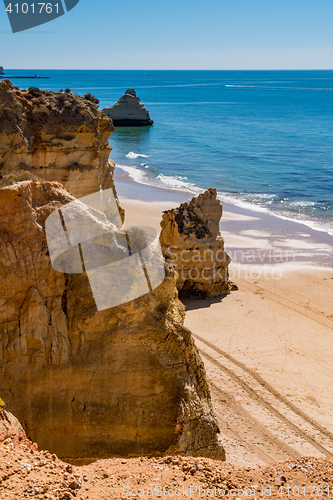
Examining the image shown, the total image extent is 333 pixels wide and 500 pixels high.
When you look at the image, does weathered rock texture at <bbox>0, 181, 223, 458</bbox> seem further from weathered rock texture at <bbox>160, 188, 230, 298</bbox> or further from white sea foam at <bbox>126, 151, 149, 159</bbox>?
white sea foam at <bbox>126, 151, 149, 159</bbox>

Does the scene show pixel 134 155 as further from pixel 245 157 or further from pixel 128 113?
pixel 128 113

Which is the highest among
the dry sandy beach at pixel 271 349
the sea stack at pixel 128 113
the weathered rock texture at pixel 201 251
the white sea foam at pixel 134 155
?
the sea stack at pixel 128 113

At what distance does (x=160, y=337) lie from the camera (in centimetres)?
597

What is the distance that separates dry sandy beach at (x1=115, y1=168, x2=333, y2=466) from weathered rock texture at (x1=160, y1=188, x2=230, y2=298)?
1.71 ft

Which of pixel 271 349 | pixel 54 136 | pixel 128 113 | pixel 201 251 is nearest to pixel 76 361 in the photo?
pixel 271 349

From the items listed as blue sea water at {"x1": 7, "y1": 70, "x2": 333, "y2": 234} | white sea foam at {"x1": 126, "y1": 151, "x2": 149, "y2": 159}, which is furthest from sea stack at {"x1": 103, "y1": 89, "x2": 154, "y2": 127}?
white sea foam at {"x1": 126, "y1": 151, "x2": 149, "y2": 159}

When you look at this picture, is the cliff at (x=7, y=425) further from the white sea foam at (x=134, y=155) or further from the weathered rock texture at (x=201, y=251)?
the white sea foam at (x=134, y=155)

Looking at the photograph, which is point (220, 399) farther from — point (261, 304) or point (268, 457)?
point (261, 304)

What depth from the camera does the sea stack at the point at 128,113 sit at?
75062mm

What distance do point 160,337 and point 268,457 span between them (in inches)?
152

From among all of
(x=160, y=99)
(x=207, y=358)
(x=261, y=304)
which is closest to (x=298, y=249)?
(x=261, y=304)

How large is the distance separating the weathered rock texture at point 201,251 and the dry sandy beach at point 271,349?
52cm

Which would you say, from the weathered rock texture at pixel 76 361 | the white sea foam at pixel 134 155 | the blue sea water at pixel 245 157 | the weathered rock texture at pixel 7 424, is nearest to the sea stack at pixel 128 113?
the blue sea water at pixel 245 157

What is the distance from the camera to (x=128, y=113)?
75.8 m
